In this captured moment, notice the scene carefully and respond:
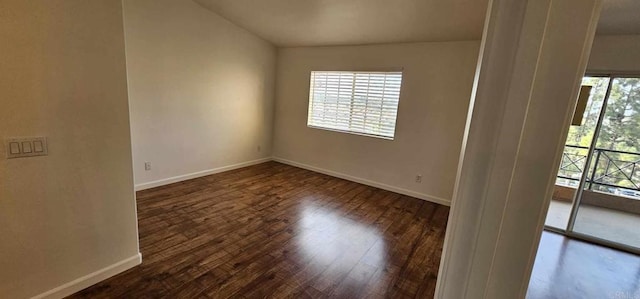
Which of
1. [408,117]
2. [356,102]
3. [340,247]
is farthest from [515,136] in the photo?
[356,102]

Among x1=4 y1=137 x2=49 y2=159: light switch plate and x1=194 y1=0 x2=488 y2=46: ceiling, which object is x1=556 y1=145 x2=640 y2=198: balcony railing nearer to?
x1=194 y1=0 x2=488 y2=46: ceiling

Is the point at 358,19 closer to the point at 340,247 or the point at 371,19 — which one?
the point at 371,19

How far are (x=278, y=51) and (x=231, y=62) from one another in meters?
1.16

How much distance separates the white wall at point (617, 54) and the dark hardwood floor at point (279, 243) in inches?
92.6

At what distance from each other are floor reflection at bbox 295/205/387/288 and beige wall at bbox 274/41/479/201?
1421 mm

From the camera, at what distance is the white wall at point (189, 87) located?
3393 millimetres

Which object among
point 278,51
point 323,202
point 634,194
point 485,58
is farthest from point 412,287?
point 278,51

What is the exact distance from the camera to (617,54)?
2771 mm

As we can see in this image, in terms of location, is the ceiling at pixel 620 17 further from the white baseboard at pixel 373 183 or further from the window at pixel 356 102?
the white baseboard at pixel 373 183

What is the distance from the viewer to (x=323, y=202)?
12.0ft

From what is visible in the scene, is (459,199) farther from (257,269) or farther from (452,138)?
(452,138)

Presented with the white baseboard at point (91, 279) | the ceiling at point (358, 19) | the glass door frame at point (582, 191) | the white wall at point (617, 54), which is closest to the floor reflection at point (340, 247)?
the white baseboard at point (91, 279)

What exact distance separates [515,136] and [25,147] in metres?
2.30

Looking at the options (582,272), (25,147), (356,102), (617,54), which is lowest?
(582,272)
